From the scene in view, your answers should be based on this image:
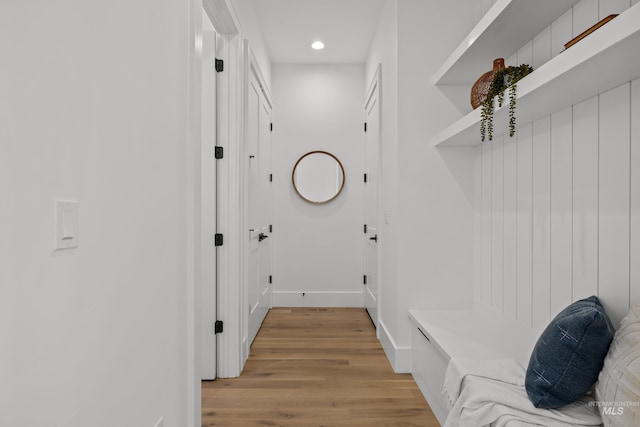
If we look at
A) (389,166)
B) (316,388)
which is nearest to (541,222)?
(389,166)

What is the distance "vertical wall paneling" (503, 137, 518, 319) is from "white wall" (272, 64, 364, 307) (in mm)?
2257

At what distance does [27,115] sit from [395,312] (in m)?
2.34

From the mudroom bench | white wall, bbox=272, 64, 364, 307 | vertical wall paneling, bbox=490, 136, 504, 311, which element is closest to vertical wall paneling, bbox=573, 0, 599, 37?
vertical wall paneling, bbox=490, 136, 504, 311

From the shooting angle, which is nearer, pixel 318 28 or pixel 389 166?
pixel 389 166

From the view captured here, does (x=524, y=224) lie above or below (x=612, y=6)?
below

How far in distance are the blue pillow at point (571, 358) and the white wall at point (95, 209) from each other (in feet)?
4.00

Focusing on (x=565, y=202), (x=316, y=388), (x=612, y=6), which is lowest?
(x=316, y=388)

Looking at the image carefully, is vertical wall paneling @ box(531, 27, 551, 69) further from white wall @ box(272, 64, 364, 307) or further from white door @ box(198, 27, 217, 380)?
white wall @ box(272, 64, 364, 307)

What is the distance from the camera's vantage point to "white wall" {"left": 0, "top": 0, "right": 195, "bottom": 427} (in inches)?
26.6

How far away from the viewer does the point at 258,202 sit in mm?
3424

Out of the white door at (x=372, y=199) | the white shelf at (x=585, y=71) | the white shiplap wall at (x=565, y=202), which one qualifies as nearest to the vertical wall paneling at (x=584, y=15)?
the white shiplap wall at (x=565, y=202)

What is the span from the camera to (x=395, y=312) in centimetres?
265

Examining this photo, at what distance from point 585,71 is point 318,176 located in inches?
126

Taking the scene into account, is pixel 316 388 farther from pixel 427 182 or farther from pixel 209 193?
pixel 427 182
